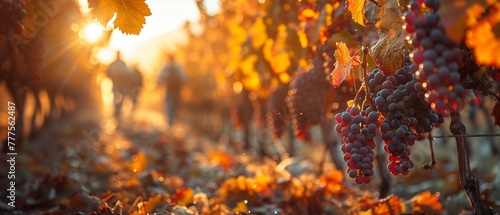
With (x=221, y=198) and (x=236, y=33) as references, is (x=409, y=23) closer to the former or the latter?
(x=221, y=198)

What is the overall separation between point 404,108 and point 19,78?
427 cm

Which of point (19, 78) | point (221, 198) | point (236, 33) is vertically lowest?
point (221, 198)

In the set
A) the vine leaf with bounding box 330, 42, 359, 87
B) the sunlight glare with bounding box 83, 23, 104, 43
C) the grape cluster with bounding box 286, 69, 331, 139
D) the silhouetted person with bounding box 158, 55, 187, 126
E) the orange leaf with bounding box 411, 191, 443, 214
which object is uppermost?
the silhouetted person with bounding box 158, 55, 187, 126

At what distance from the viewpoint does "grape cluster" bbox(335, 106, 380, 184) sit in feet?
6.71

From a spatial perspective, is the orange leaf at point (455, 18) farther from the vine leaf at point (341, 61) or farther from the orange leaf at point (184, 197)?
the orange leaf at point (184, 197)

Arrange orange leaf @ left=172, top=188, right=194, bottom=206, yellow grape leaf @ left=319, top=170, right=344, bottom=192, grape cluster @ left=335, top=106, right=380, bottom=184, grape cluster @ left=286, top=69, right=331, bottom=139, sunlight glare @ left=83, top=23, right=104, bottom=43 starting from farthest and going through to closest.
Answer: sunlight glare @ left=83, top=23, right=104, bottom=43
yellow grape leaf @ left=319, top=170, right=344, bottom=192
grape cluster @ left=286, top=69, right=331, bottom=139
orange leaf @ left=172, top=188, right=194, bottom=206
grape cluster @ left=335, top=106, right=380, bottom=184

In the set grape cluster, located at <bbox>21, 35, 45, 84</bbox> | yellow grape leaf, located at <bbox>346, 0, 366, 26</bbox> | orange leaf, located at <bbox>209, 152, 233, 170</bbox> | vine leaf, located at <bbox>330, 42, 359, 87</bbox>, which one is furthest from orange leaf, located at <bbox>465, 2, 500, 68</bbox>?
orange leaf, located at <bbox>209, 152, 233, 170</bbox>

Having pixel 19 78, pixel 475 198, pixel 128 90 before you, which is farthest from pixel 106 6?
pixel 128 90

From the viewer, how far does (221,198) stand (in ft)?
12.5

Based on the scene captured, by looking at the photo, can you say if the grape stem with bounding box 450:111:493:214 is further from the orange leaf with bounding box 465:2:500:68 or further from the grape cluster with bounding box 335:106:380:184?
the orange leaf with bounding box 465:2:500:68

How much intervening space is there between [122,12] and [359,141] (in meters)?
1.44

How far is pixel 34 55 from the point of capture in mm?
3461

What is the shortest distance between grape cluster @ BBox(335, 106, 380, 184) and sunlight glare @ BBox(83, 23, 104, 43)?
3148mm

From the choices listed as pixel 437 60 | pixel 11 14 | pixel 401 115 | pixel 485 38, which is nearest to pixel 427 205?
pixel 401 115
